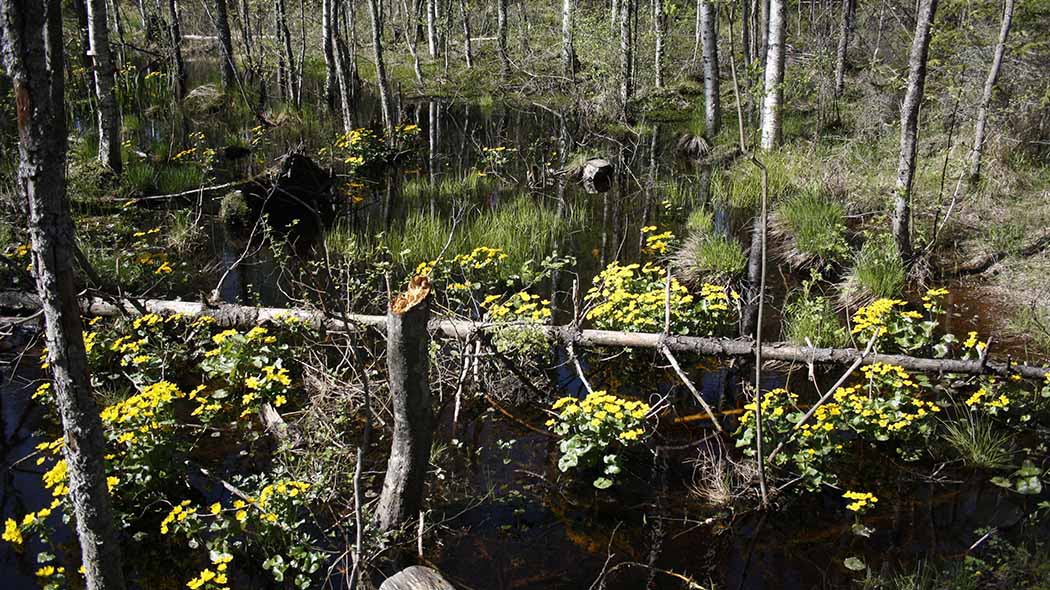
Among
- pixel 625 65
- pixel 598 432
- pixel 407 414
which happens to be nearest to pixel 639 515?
pixel 598 432

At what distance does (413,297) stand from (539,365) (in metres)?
2.94

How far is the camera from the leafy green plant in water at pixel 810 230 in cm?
887

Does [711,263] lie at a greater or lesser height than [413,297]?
lesser

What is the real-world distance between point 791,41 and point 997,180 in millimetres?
22686

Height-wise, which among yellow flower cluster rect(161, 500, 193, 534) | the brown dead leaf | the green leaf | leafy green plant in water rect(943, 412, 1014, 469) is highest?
the brown dead leaf

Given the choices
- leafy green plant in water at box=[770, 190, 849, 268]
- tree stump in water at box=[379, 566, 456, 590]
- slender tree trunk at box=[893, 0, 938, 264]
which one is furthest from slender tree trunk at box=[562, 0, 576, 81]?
tree stump in water at box=[379, 566, 456, 590]

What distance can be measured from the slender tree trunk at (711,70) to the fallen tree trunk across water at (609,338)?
436 inches

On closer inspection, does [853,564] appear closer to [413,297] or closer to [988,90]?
[413,297]

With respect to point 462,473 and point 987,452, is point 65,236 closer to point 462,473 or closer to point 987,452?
point 462,473

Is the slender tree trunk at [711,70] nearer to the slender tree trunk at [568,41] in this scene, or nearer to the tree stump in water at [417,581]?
the slender tree trunk at [568,41]

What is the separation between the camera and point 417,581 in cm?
310

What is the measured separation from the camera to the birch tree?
15.6 metres

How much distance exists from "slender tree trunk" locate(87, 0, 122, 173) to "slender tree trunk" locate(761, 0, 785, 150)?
10676 mm

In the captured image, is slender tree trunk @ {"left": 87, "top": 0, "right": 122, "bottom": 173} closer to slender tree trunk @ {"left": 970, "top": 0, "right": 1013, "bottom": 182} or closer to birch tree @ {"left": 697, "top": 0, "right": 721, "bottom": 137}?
birch tree @ {"left": 697, "top": 0, "right": 721, "bottom": 137}
